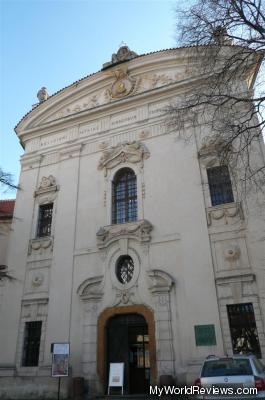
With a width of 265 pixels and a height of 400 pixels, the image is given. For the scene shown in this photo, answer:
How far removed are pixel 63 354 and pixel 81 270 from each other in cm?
365

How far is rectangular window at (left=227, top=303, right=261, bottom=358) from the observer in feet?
37.6

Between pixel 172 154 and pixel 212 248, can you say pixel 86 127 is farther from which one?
pixel 212 248

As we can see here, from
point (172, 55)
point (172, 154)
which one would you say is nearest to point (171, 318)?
point (172, 154)

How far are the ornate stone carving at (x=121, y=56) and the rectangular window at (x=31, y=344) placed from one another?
540 inches

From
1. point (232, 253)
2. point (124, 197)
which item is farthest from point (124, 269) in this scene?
point (232, 253)

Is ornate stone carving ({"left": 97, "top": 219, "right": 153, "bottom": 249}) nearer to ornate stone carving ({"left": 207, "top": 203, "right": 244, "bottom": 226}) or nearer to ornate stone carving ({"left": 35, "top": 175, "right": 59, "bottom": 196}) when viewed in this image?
ornate stone carving ({"left": 207, "top": 203, "right": 244, "bottom": 226})

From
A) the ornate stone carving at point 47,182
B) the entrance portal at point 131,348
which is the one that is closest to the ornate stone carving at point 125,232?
the entrance portal at point 131,348

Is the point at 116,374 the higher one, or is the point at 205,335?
the point at 205,335

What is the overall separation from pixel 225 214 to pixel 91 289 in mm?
6036

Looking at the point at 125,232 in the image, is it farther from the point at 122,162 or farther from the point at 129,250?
the point at 122,162

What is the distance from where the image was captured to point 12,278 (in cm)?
1545

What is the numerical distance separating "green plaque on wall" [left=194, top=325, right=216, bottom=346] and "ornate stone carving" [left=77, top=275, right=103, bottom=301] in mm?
4119

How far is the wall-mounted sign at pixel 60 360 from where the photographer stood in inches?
484

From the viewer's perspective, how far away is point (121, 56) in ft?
65.7
